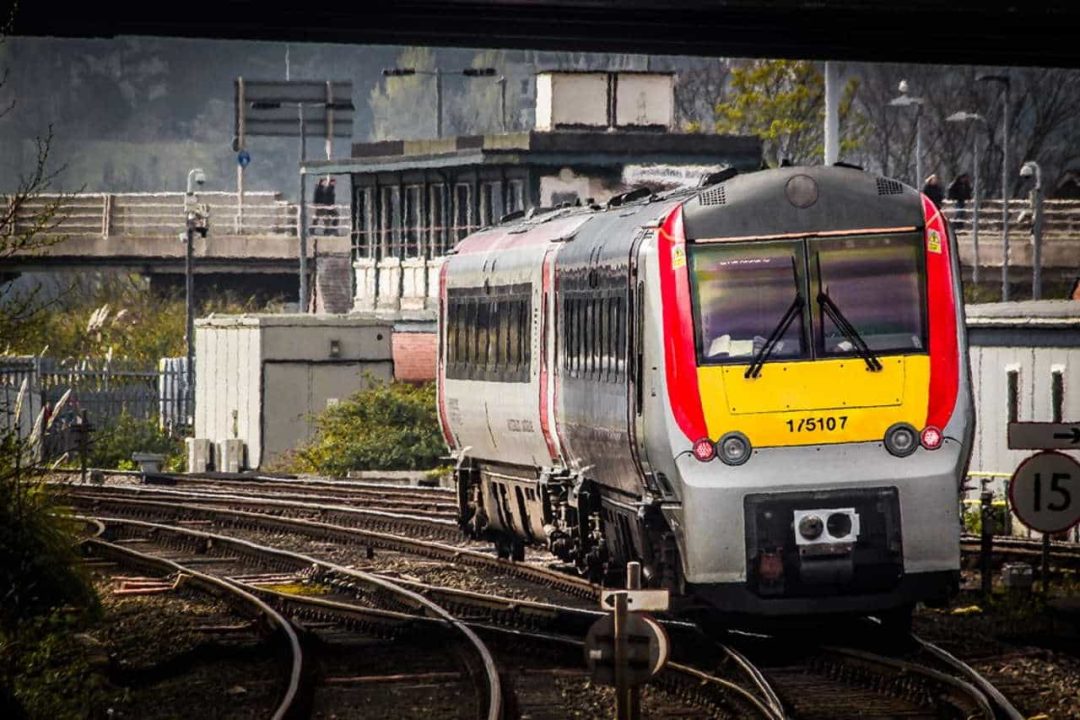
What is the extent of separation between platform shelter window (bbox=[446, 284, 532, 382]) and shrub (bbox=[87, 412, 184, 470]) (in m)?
21.1

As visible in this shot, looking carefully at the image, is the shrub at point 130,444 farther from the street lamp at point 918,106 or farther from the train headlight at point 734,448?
the train headlight at point 734,448

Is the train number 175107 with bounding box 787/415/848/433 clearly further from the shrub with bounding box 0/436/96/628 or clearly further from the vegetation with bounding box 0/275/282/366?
the vegetation with bounding box 0/275/282/366

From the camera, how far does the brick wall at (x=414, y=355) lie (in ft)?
160

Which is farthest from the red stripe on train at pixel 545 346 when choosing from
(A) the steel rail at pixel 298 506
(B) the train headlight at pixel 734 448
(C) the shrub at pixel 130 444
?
(C) the shrub at pixel 130 444

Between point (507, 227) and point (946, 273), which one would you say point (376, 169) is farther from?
point (946, 273)

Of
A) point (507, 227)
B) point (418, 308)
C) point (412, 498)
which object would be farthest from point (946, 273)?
point (418, 308)

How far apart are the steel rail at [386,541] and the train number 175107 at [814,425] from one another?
5.00 m

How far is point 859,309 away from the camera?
1589cm

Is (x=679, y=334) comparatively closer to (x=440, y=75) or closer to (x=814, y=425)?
(x=814, y=425)

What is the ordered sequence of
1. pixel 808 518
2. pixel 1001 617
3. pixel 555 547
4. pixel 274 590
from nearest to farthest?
pixel 808 518 < pixel 1001 617 < pixel 555 547 < pixel 274 590

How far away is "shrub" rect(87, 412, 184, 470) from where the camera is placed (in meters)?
45.0

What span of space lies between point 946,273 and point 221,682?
5.67 metres

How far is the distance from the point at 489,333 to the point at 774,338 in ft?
22.6

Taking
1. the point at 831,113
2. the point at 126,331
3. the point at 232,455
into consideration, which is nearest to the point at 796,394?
the point at 831,113
